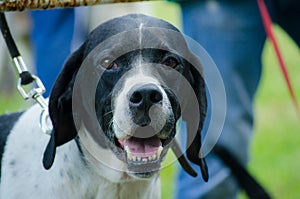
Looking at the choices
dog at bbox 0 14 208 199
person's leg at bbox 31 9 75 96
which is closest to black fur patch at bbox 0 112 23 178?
dog at bbox 0 14 208 199

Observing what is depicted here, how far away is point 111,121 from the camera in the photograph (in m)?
3.36

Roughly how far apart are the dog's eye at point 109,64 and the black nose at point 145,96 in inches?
8.7

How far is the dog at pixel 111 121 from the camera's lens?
329 cm

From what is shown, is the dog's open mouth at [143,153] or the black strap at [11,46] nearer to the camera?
the dog's open mouth at [143,153]

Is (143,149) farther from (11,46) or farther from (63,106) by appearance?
(11,46)

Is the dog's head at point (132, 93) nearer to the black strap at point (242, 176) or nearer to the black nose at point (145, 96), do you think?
the black nose at point (145, 96)

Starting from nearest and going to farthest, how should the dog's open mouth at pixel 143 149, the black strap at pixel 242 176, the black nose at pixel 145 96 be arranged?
the black nose at pixel 145 96 < the dog's open mouth at pixel 143 149 < the black strap at pixel 242 176

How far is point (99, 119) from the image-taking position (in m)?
3.47

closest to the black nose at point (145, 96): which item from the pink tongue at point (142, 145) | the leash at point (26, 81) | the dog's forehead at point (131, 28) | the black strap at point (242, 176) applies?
the pink tongue at point (142, 145)

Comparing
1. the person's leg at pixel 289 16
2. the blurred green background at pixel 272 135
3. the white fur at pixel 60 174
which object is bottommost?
the blurred green background at pixel 272 135

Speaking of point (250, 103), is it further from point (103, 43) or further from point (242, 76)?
point (103, 43)

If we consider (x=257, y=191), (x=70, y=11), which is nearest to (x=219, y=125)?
(x=257, y=191)

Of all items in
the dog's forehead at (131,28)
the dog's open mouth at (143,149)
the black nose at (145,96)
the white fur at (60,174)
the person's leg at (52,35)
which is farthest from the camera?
the person's leg at (52,35)

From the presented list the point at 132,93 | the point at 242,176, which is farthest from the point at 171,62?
the point at 242,176
